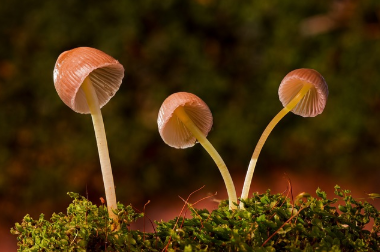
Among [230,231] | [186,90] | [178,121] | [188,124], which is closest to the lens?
[230,231]

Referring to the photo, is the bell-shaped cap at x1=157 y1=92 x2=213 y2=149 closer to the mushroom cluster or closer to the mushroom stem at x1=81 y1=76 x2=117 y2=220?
the mushroom cluster

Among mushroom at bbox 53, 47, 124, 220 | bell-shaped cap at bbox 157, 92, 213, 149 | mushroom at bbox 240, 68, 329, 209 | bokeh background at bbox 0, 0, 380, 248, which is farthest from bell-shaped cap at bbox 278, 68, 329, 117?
bokeh background at bbox 0, 0, 380, 248

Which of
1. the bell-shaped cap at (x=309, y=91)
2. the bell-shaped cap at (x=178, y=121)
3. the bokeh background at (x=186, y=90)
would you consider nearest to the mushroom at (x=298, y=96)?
the bell-shaped cap at (x=309, y=91)

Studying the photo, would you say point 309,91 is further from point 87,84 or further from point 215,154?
point 87,84

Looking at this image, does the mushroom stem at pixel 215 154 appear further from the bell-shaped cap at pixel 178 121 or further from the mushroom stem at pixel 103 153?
the mushroom stem at pixel 103 153

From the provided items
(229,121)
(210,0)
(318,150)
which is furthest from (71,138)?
(318,150)

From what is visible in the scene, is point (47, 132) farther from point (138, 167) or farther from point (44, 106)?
point (138, 167)

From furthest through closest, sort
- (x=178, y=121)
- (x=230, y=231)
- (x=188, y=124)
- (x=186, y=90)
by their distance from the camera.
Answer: (x=186, y=90) < (x=178, y=121) < (x=188, y=124) < (x=230, y=231)

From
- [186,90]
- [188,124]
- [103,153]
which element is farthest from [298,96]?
[186,90]
